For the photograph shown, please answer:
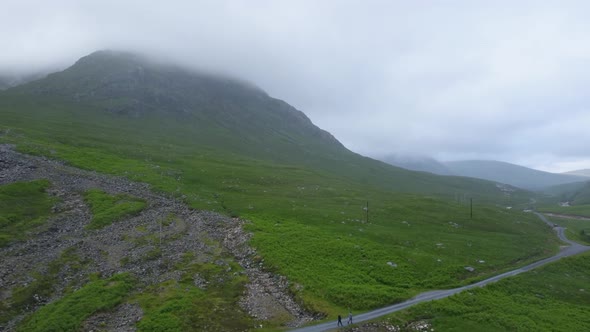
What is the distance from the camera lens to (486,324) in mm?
42375

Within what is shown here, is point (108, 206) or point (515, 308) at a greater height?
point (108, 206)

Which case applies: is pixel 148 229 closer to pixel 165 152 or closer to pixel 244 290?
pixel 244 290

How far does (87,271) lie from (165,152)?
119560 mm

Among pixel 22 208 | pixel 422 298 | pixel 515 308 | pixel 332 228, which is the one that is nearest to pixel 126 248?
pixel 22 208

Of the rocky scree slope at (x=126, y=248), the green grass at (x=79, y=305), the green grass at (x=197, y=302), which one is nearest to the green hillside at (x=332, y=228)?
the rocky scree slope at (x=126, y=248)

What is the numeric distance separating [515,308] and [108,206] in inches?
3082

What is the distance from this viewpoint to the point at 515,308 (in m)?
47.4

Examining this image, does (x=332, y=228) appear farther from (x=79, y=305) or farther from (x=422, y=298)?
(x=79, y=305)

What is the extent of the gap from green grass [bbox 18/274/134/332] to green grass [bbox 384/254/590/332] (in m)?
34.3

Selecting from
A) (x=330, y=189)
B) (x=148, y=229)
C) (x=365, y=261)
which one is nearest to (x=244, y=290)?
(x=365, y=261)

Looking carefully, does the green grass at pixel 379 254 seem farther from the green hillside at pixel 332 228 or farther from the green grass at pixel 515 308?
the green grass at pixel 515 308

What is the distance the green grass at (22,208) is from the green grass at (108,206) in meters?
7.84

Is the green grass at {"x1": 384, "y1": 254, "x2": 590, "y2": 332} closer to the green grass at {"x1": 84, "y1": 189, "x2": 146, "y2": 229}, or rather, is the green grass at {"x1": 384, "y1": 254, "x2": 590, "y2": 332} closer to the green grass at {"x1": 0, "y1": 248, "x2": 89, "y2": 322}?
the green grass at {"x1": 0, "y1": 248, "x2": 89, "y2": 322}

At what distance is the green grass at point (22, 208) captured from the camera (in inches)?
2267
